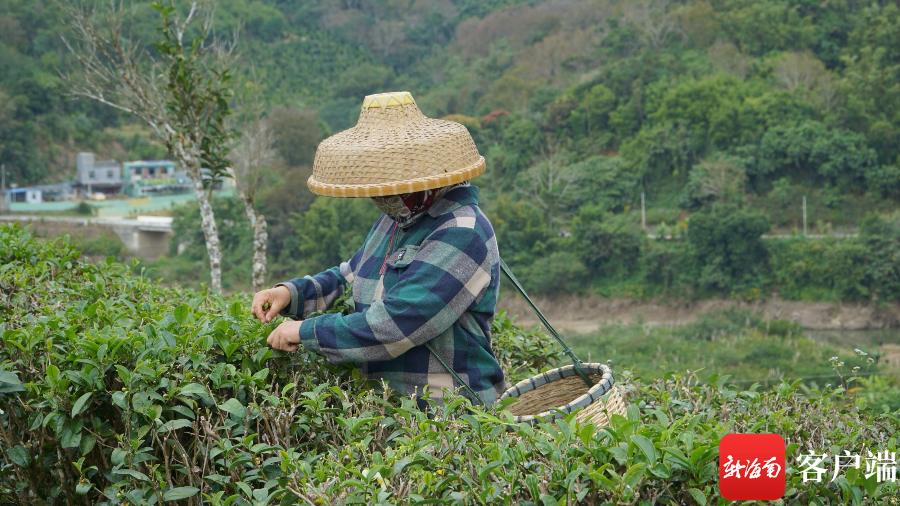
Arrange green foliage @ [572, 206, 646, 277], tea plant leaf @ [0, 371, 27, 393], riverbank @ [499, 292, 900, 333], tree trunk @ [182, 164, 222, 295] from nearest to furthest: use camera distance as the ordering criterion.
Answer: tea plant leaf @ [0, 371, 27, 393], tree trunk @ [182, 164, 222, 295], riverbank @ [499, 292, 900, 333], green foliage @ [572, 206, 646, 277]

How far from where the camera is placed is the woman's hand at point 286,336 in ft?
5.16

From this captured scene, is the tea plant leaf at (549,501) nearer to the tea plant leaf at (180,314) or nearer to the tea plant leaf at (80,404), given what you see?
the tea plant leaf at (80,404)

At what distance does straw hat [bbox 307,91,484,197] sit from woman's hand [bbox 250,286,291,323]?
28 centimetres

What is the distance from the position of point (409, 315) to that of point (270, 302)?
0.43m

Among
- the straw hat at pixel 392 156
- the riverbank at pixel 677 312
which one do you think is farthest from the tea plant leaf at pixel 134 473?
the riverbank at pixel 677 312

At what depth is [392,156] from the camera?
1.63 metres

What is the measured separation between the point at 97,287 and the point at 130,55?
4.56 metres

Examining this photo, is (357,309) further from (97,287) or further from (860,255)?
(860,255)

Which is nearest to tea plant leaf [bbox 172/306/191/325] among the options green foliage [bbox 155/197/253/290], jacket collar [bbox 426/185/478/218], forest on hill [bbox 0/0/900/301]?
jacket collar [bbox 426/185/478/218]

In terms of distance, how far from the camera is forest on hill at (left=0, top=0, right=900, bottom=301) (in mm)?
22250

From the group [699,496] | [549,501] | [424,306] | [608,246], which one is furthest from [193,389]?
[608,246]

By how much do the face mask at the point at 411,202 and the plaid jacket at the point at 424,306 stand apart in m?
Result: 0.02

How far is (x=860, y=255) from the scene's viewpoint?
67.4 ft

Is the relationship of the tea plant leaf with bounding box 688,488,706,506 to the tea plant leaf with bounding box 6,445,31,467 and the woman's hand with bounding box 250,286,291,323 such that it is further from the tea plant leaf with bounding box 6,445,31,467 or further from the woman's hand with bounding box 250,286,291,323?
the tea plant leaf with bounding box 6,445,31,467
